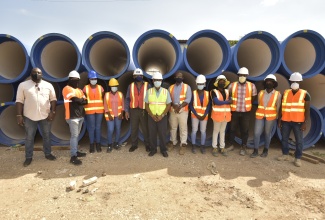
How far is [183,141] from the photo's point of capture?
194 inches

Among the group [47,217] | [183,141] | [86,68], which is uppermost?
[86,68]

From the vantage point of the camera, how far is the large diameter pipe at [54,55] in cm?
495

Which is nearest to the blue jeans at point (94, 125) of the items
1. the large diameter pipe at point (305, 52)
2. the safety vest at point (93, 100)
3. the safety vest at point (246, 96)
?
the safety vest at point (93, 100)

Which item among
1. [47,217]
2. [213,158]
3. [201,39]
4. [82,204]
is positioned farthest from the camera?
[201,39]

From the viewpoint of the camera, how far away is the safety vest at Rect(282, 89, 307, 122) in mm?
4277

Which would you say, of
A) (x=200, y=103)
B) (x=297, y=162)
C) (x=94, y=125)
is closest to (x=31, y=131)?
(x=94, y=125)

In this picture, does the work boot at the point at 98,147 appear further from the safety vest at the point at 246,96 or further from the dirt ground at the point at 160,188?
the safety vest at the point at 246,96

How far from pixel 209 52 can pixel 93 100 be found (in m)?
3.26

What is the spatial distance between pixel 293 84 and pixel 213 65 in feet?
6.52

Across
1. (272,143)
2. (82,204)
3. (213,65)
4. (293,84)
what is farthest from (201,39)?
(82,204)

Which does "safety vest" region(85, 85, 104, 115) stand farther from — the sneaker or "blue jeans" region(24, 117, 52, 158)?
the sneaker

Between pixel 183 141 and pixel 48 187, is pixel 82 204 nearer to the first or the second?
pixel 48 187

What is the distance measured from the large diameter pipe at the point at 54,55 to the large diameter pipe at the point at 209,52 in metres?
2.79

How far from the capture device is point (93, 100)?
4.68 meters
